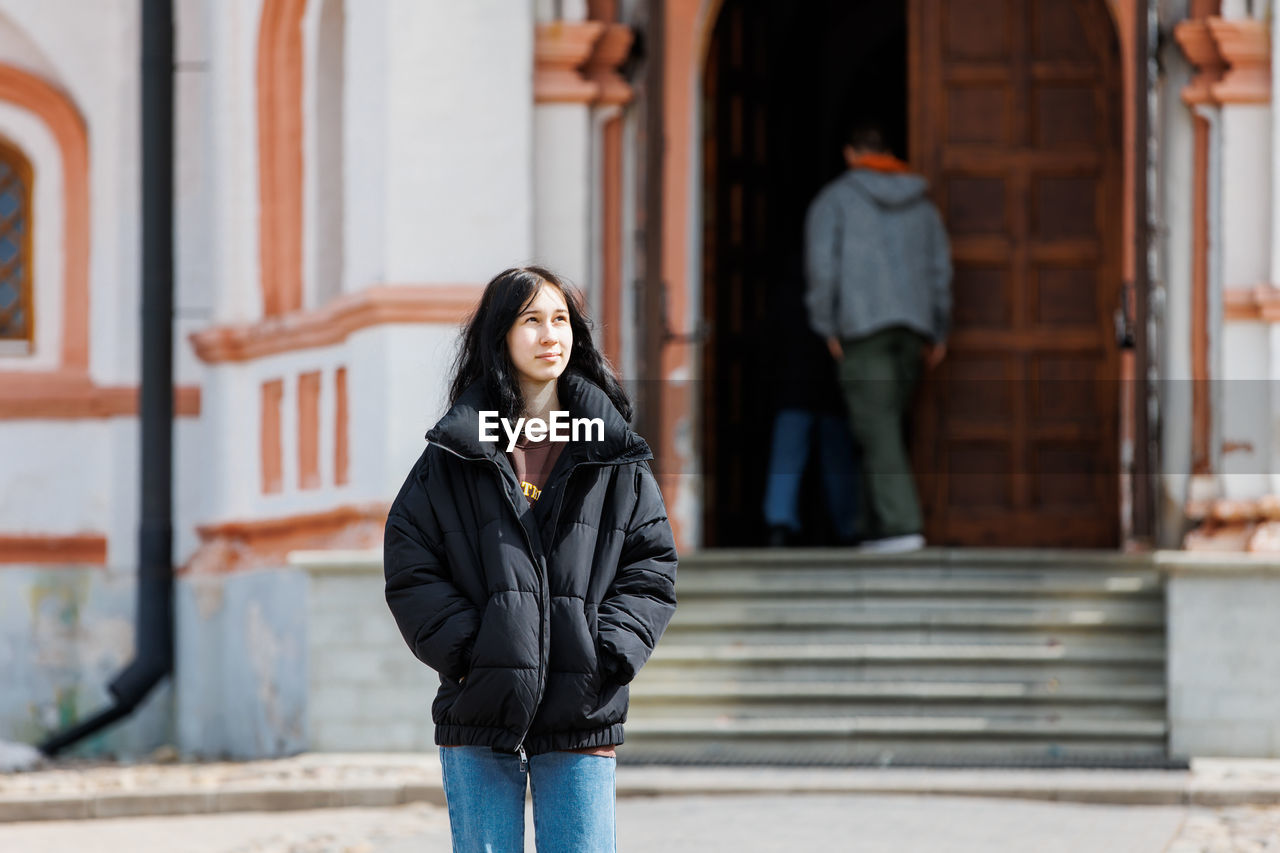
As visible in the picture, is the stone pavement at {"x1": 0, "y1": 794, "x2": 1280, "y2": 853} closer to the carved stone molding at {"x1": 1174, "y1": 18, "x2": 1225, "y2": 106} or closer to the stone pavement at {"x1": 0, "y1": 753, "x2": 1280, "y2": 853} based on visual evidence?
the stone pavement at {"x1": 0, "y1": 753, "x2": 1280, "y2": 853}

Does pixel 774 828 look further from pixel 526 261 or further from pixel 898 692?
pixel 526 261

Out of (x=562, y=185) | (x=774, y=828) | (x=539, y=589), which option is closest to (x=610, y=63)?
(x=562, y=185)

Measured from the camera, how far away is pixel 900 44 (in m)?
16.4

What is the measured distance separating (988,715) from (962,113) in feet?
10.9

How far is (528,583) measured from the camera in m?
4.51

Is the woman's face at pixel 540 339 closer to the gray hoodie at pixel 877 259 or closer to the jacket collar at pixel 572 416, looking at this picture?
the jacket collar at pixel 572 416

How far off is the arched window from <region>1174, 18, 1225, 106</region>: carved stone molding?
624 centimetres

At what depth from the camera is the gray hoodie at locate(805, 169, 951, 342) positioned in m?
11.0

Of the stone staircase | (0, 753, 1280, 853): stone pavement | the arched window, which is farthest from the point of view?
the arched window

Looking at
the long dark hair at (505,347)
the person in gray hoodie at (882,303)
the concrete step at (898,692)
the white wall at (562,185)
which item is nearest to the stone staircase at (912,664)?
the concrete step at (898,692)

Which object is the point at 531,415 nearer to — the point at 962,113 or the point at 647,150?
the point at 647,150

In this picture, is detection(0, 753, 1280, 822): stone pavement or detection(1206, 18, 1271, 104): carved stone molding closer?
detection(0, 753, 1280, 822): stone pavement

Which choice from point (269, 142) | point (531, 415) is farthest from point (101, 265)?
point (531, 415)

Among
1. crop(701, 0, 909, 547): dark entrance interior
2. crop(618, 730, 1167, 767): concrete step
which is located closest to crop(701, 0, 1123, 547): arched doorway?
crop(701, 0, 909, 547): dark entrance interior
